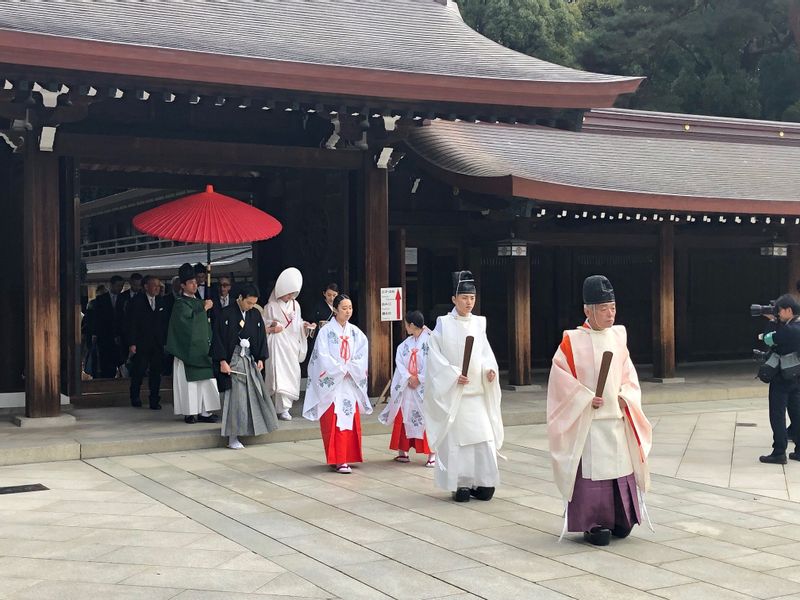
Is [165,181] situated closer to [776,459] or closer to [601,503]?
[776,459]

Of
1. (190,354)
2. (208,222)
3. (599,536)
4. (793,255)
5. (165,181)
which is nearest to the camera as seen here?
(599,536)

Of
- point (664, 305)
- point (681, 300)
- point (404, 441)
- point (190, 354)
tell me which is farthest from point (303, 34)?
point (681, 300)

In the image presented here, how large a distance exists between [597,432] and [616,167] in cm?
995

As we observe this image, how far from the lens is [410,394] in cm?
867

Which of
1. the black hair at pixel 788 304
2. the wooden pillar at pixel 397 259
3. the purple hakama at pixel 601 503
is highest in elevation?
the wooden pillar at pixel 397 259

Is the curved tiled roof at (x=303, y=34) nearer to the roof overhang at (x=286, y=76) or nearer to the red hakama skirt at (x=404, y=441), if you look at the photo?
the roof overhang at (x=286, y=76)

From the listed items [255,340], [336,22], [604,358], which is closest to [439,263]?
[336,22]

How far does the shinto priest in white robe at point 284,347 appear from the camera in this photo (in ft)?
33.9

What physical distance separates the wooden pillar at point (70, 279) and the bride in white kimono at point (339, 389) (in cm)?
373

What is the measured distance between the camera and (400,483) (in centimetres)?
793

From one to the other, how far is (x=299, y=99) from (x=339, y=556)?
5749 millimetres

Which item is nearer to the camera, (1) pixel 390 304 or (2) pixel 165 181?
(1) pixel 390 304

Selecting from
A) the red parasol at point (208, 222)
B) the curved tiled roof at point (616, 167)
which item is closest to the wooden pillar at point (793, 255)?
the curved tiled roof at point (616, 167)

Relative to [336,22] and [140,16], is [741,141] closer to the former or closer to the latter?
[336,22]
